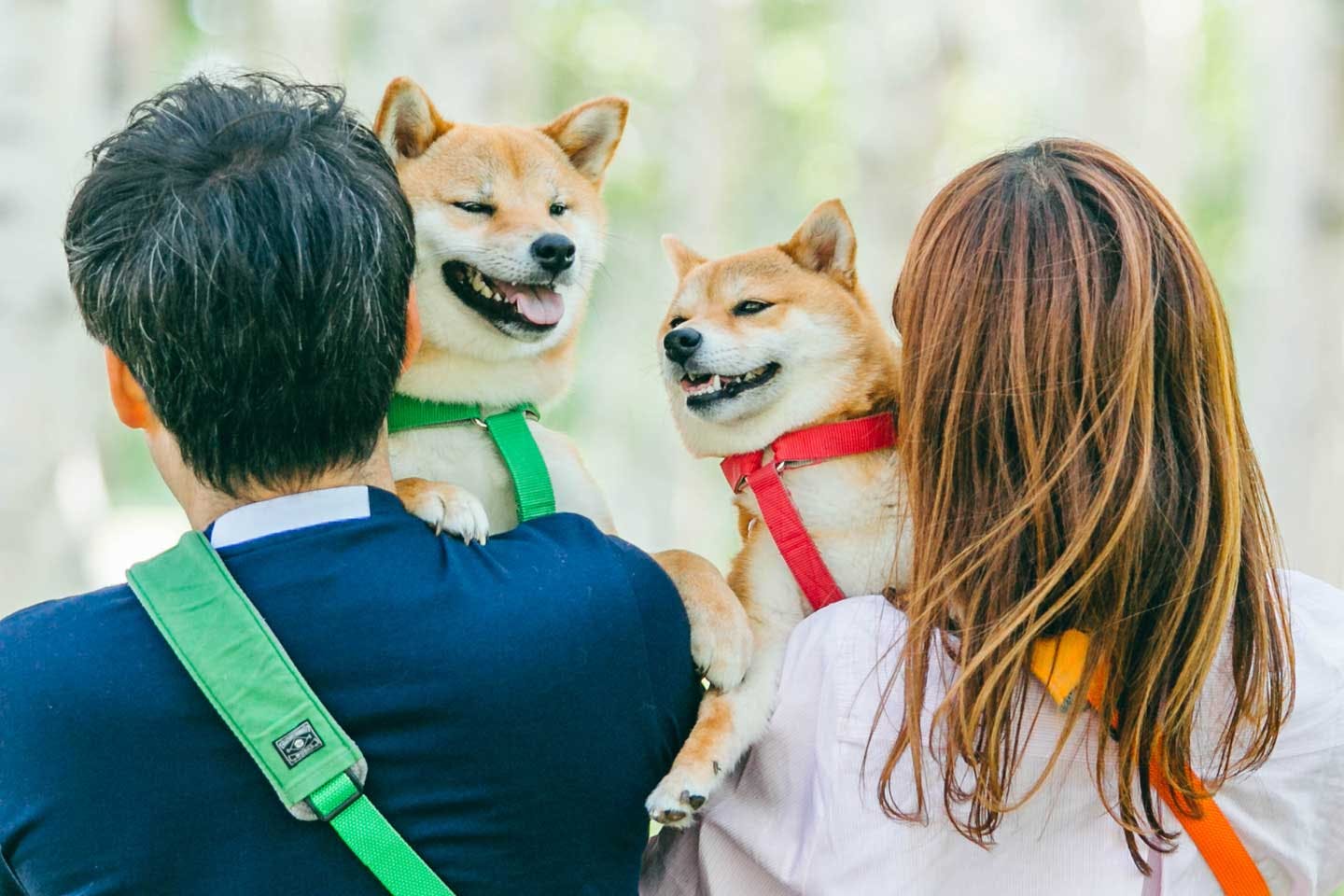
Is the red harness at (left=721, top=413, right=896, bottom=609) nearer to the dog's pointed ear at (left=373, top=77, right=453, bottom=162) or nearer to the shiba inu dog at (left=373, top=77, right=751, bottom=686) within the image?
the shiba inu dog at (left=373, top=77, right=751, bottom=686)

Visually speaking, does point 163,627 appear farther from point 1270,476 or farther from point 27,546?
point 1270,476

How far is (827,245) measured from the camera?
258 centimetres

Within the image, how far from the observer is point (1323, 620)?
1584 millimetres

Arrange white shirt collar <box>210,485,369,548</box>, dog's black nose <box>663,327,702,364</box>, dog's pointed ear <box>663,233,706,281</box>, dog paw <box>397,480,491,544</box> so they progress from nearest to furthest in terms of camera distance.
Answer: white shirt collar <box>210,485,369,548</box> < dog paw <box>397,480,491,544</box> < dog's black nose <box>663,327,702,364</box> < dog's pointed ear <box>663,233,706,281</box>

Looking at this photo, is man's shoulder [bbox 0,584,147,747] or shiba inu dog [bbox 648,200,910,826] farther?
shiba inu dog [bbox 648,200,910,826]

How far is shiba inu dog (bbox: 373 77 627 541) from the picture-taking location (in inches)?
85.7

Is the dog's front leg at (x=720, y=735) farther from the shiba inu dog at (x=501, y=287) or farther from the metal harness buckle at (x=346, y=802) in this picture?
the metal harness buckle at (x=346, y=802)

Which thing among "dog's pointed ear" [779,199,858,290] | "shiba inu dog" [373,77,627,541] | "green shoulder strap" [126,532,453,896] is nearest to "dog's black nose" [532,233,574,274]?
"shiba inu dog" [373,77,627,541]

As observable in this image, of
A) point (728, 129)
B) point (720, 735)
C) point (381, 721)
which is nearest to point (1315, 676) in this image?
point (720, 735)

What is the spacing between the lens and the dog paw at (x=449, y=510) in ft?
5.95

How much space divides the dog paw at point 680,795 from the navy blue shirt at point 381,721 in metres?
0.08

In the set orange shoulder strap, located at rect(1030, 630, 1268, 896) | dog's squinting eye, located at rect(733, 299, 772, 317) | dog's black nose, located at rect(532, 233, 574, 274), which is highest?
dog's black nose, located at rect(532, 233, 574, 274)

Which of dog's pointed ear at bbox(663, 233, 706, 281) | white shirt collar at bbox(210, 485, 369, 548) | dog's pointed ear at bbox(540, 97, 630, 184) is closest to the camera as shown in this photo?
white shirt collar at bbox(210, 485, 369, 548)

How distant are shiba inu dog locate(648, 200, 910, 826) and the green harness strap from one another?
1.28ft
